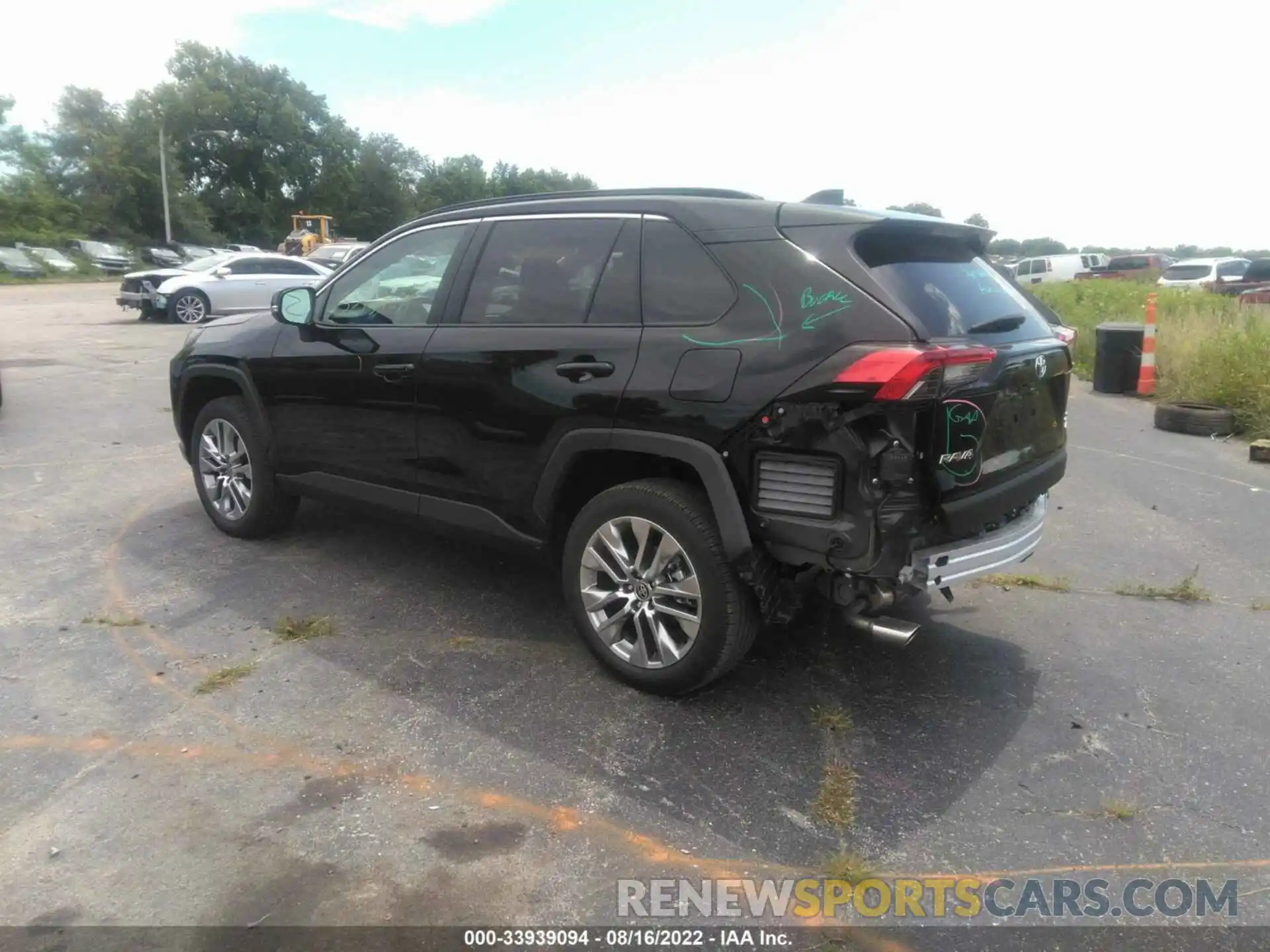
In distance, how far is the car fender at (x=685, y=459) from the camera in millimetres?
3283

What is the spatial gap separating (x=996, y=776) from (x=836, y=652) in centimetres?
101

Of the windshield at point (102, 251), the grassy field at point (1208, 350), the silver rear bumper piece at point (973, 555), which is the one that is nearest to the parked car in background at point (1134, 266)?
the grassy field at point (1208, 350)

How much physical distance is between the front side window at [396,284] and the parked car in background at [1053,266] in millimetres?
33306

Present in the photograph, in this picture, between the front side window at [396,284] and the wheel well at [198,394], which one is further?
the wheel well at [198,394]

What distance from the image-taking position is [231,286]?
1978 centimetres

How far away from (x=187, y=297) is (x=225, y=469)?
16.2 metres

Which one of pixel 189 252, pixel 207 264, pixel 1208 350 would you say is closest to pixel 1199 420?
pixel 1208 350

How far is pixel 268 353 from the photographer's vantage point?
5023 mm

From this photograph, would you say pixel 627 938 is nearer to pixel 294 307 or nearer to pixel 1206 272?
pixel 294 307

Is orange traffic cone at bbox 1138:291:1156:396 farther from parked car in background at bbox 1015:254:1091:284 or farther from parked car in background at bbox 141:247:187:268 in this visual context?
parked car in background at bbox 141:247:187:268

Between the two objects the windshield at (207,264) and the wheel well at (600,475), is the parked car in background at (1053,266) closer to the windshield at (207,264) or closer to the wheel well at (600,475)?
the windshield at (207,264)

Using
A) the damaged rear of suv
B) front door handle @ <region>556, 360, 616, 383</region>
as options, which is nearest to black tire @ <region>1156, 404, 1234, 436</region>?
the damaged rear of suv

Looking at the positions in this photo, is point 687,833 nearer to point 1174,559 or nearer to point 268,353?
point 268,353

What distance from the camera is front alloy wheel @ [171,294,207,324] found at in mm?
19656
